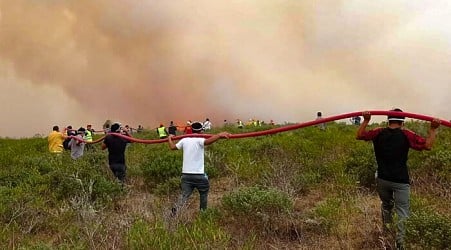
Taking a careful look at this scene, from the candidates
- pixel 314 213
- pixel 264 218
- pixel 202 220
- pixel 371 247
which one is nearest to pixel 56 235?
pixel 202 220

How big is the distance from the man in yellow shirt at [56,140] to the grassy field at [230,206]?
1.89m

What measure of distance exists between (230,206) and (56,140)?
32.0 ft

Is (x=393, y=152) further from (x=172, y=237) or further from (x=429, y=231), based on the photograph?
(x=172, y=237)

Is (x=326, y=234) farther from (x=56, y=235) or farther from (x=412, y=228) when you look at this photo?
(x=56, y=235)

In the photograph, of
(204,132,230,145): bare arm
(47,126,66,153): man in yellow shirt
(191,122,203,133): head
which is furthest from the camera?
(47,126,66,153): man in yellow shirt

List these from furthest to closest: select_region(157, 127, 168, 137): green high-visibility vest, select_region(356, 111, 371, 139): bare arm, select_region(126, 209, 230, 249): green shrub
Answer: select_region(157, 127, 168, 137): green high-visibility vest
select_region(126, 209, 230, 249): green shrub
select_region(356, 111, 371, 139): bare arm

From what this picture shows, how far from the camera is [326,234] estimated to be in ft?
22.9

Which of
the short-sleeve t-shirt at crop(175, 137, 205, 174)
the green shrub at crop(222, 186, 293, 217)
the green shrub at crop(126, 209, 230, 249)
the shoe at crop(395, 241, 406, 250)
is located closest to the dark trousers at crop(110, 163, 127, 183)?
the short-sleeve t-shirt at crop(175, 137, 205, 174)

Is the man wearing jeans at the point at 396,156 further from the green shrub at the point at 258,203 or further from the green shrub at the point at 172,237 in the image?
the green shrub at the point at 172,237

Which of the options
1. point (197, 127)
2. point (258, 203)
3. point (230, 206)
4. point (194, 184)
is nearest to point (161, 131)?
point (197, 127)

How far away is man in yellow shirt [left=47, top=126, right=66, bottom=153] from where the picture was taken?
52.0 feet

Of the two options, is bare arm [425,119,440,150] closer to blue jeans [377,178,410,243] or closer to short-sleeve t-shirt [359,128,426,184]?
short-sleeve t-shirt [359,128,426,184]

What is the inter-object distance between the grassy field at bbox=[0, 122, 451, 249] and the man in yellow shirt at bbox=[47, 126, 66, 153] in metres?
1.89

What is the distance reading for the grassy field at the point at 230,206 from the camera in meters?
6.19
